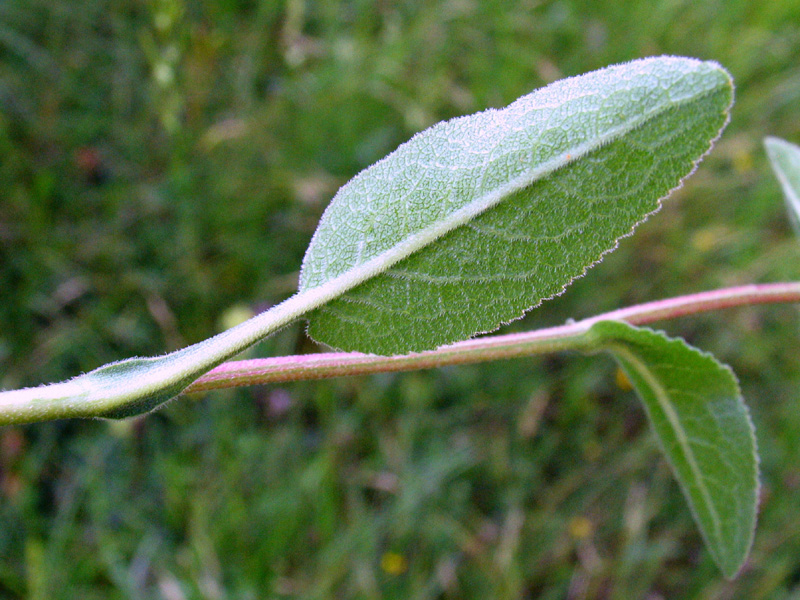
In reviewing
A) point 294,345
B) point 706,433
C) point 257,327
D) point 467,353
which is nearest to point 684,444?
point 706,433

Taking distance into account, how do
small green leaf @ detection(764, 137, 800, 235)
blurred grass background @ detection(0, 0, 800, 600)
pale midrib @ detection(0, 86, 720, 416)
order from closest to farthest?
pale midrib @ detection(0, 86, 720, 416) → small green leaf @ detection(764, 137, 800, 235) → blurred grass background @ detection(0, 0, 800, 600)

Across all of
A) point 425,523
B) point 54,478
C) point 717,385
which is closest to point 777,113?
point 425,523

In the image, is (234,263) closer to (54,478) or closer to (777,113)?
(54,478)

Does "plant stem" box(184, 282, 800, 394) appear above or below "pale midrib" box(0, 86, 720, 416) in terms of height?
below

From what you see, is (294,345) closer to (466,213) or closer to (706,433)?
(706,433)

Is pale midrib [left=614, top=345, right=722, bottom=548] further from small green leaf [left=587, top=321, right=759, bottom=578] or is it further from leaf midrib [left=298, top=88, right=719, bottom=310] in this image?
leaf midrib [left=298, top=88, right=719, bottom=310]

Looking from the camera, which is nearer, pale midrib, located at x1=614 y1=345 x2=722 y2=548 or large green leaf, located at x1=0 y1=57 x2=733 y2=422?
large green leaf, located at x1=0 y1=57 x2=733 y2=422

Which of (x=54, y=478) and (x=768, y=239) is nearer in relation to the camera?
(x=54, y=478)

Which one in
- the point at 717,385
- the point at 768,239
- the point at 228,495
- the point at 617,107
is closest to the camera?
the point at 617,107

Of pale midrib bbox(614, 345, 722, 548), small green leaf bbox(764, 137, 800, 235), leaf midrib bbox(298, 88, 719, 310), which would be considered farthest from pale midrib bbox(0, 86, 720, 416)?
small green leaf bbox(764, 137, 800, 235)
